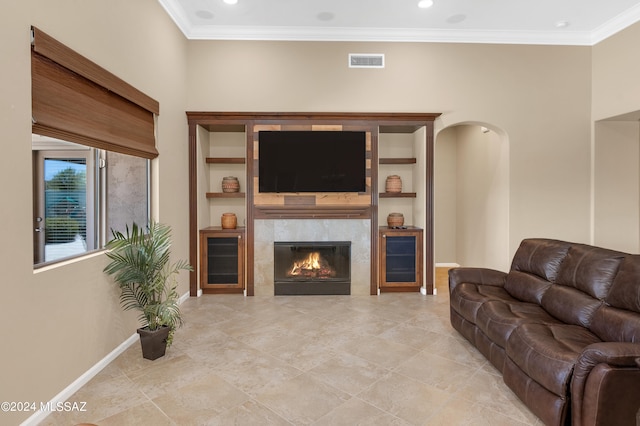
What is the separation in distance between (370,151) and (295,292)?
2.34 metres

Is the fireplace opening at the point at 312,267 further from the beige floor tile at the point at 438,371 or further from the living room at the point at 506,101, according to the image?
the beige floor tile at the point at 438,371

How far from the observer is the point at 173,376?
2.64 meters

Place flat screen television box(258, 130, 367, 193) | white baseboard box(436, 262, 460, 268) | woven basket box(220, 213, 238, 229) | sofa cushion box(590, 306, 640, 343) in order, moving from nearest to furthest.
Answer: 1. sofa cushion box(590, 306, 640, 343)
2. flat screen television box(258, 130, 367, 193)
3. woven basket box(220, 213, 238, 229)
4. white baseboard box(436, 262, 460, 268)

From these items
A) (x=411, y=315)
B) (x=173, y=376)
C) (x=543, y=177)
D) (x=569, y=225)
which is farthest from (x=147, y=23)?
(x=569, y=225)

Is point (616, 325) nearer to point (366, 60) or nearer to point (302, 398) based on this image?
point (302, 398)

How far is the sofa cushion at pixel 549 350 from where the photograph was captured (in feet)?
6.20

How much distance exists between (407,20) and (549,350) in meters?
4.30

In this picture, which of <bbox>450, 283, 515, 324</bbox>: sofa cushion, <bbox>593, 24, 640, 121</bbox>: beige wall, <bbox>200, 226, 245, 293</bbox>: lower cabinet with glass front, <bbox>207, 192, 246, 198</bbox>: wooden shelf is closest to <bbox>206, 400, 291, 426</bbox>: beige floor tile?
<bbox>450, 283, 515, 324</bbox>: sofa cushion

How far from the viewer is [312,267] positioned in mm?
4965

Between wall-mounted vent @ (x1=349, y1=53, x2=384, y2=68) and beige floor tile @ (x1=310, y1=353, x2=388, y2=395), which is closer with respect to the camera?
beige floor tile @ (x1=310, y1=353, x2=388, y2=395)

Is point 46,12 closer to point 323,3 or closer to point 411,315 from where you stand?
point 323,3

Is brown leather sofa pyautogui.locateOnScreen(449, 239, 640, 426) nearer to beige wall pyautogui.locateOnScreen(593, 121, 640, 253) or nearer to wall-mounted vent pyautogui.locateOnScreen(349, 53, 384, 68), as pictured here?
beige wall pyautogui.locateOnScreen(593, 121, 640, 253)

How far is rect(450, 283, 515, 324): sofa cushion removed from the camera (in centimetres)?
303

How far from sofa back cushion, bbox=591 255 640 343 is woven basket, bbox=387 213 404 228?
2.97 metres
